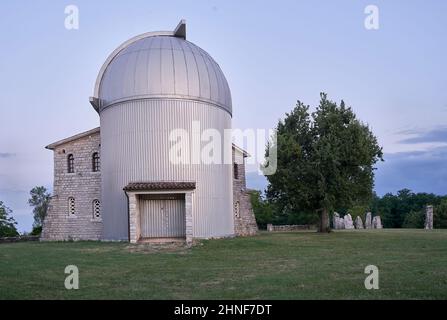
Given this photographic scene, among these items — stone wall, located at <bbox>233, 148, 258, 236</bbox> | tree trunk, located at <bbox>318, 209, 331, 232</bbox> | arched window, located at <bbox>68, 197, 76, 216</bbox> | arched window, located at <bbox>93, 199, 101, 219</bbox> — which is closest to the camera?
arched window, located at <bbox>93, 199, 101, 219</bbox>

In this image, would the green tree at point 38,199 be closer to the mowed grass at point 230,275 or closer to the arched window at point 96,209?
the arched window at point 96,209

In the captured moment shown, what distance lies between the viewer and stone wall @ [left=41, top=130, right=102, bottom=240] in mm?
29609

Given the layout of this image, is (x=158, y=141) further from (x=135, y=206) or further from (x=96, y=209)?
(x=96, y=209)

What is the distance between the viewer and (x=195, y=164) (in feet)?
85.6

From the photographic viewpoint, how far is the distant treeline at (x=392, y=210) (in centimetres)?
6306

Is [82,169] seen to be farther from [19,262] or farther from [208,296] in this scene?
[208,296]

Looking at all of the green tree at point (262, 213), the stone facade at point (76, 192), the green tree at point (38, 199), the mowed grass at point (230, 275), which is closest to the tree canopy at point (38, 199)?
the green tree at point (38, 199)

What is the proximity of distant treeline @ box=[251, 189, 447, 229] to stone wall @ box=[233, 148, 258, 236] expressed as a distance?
27.5 m

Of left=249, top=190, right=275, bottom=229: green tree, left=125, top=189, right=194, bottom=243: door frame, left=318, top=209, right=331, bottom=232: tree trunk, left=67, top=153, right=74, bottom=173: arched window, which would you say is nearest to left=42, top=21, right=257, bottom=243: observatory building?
left=125, top=189, right=194, bottom=243: door frame

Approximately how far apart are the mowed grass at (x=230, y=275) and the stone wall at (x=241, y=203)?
46.8 feet

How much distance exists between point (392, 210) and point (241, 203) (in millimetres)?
50549

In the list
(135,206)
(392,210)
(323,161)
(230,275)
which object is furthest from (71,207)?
(392,210)

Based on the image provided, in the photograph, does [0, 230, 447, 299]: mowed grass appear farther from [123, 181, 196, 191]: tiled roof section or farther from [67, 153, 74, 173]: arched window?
[67, 153, 74, 173]: arched window

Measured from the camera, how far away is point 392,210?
77.2 m
